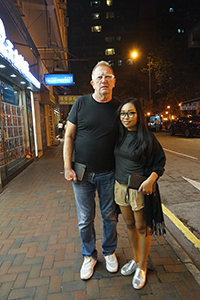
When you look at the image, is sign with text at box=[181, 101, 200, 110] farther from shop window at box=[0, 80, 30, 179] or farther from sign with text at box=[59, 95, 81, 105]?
shop window at box=[0, 80, 30, 179]

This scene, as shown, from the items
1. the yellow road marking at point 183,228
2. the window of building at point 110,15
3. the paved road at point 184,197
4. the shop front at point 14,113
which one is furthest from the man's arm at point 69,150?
the window of building at point 110,15

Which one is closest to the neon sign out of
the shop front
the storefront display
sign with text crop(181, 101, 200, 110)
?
the shop front

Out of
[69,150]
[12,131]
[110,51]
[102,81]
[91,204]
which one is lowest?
[91,204]

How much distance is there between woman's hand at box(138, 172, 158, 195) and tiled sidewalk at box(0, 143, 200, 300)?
101cm

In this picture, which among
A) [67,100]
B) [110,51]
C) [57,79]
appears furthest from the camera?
[110,51]

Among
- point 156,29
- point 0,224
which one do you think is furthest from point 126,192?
point 156,29

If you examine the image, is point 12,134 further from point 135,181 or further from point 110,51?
point 110,51

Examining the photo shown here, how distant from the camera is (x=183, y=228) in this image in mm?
3172

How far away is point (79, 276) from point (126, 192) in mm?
1100

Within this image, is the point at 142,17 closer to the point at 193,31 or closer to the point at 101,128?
the point at 193,31

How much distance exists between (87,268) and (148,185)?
46.7 inches

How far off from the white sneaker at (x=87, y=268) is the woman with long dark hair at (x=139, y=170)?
1.55 feet

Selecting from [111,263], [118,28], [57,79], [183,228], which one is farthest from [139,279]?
[118,28]

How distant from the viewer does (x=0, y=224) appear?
3486mm
